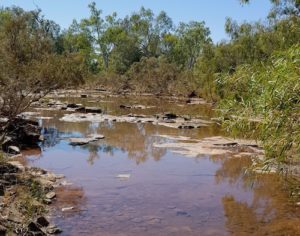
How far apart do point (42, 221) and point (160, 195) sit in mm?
4027

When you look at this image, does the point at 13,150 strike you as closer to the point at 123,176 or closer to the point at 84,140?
the point at 84,140

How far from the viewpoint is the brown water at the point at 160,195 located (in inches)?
379

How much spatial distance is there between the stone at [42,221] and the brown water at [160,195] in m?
0.43

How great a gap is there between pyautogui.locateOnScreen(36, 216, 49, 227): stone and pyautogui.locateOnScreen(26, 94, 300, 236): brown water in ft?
1.42

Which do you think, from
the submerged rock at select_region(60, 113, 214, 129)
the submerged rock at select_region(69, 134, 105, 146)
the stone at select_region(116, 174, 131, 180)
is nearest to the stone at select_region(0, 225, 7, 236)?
the stone at select_region(116, 174, 131, 180)

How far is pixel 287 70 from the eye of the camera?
5.27 meters

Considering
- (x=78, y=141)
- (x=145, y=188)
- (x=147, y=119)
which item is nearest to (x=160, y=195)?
(x=145, y=188)

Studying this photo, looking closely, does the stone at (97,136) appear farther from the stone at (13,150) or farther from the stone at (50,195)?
the stone at (50,195)

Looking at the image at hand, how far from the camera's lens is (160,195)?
12078 mm

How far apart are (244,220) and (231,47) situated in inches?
1488

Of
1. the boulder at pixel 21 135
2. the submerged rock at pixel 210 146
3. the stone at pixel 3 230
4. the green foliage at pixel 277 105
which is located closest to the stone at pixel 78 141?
the boulder at pixel 21 135

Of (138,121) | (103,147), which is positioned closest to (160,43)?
(138,121)

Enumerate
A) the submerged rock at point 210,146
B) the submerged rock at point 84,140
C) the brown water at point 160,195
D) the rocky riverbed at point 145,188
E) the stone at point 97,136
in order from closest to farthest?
the rocky riverbed at point 145,188, the brown water at point 160,195, the submerged rock at point 210,146, the submerged rock at point 84,140, the stone at point 97,136

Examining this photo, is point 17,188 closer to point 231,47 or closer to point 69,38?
point 231,47
